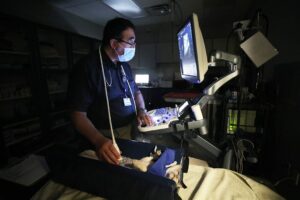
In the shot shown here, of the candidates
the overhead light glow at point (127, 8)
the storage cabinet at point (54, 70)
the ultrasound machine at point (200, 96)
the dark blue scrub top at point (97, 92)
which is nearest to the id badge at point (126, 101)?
the dark blue scrub top at point (97, 92)

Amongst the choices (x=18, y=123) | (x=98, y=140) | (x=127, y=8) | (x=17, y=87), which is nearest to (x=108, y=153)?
(x=98, y=140)

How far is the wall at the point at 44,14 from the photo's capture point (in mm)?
2119

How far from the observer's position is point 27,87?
2189mm

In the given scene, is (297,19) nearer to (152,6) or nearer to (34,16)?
(152,6)

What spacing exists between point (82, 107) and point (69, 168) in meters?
0.39

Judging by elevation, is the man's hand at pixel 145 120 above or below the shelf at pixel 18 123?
above

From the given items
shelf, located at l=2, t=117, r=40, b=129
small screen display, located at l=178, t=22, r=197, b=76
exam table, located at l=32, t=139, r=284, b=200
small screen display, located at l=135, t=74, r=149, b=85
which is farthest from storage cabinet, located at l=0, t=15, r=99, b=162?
small screen display, located at l=178, t=22, r=197, b=76

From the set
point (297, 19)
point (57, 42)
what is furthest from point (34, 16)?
point (297, 19)

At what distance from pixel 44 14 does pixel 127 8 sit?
1277mm

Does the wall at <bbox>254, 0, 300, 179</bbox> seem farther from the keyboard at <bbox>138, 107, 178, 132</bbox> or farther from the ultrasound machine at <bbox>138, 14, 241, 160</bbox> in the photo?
the keyboard at <bbox>138, 107, 178, 132</bbox>

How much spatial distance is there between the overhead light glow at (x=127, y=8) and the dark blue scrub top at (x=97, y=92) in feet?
Answer: 5.35

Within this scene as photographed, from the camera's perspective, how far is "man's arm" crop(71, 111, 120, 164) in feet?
2.17

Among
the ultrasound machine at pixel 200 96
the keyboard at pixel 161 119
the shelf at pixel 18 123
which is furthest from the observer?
the shelf at pixel 18 123

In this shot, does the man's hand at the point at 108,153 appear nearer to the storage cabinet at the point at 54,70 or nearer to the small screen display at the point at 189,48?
the small screen display at the point at 189,48
